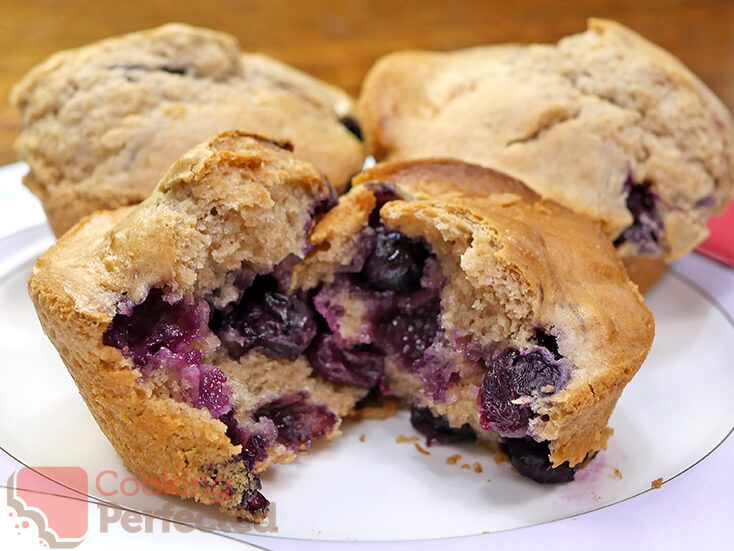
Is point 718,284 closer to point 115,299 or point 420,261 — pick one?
point 420,261

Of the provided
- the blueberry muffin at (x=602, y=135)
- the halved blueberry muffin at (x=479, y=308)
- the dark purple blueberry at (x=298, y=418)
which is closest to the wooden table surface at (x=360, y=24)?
the blueberry muffin at (x=602, y=135)

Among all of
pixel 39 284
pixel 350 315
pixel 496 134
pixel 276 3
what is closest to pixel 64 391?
pixel 39 284

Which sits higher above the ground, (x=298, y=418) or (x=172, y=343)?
(x=172, y=343)

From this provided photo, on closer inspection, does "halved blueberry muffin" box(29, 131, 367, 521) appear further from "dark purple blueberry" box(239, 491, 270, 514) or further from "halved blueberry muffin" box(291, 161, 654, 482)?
"halved blueberry muffin" box(291, 161, 654, 482)

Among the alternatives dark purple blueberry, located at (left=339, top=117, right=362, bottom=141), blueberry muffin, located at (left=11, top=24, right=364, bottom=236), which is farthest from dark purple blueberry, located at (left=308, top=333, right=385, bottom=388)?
dark purple blueberry, located at (left=339, top=117, right=362, bottom=141)

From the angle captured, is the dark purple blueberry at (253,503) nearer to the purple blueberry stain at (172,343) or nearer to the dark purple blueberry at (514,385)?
the purple blueberry stain at (172,343)

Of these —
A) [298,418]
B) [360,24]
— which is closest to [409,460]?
[298,418]

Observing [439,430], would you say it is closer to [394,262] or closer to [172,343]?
[394,262]
